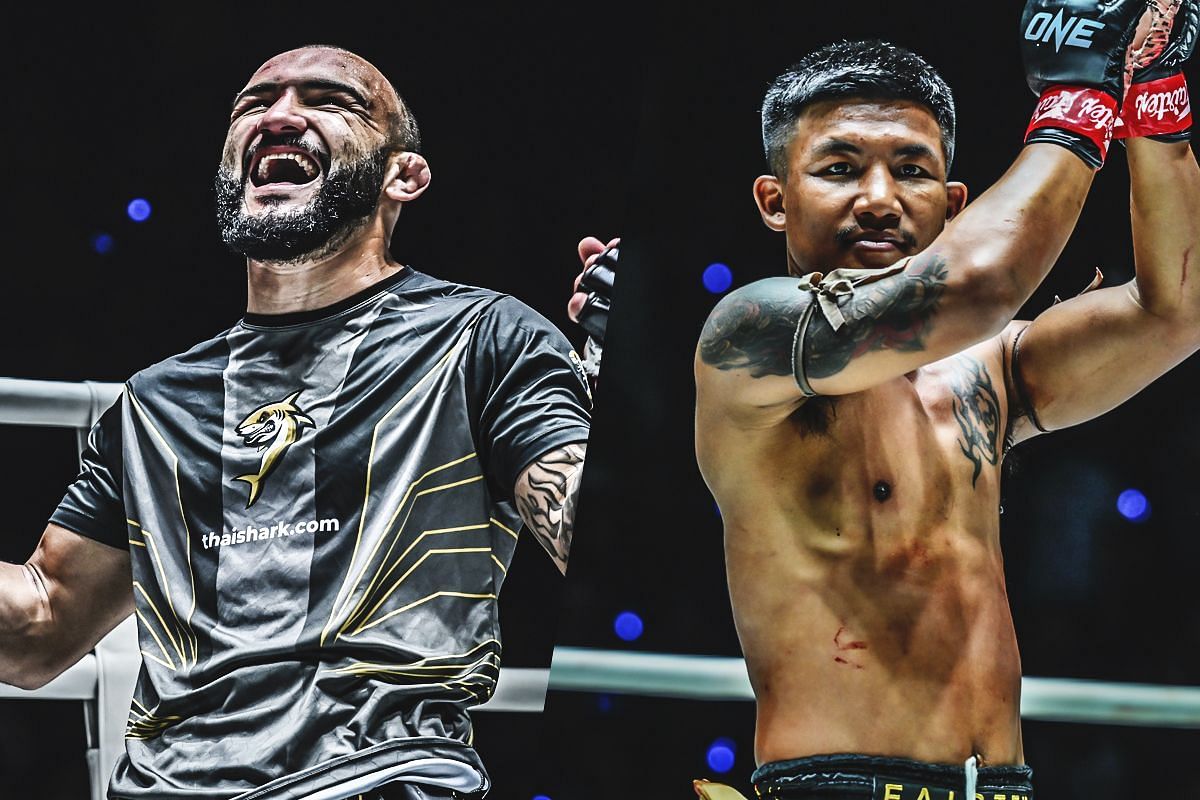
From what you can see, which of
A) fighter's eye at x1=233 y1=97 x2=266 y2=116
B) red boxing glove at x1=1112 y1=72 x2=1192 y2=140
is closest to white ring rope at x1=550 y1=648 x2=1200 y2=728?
red boxing glove at x1=1112 y1=72 x2=1192 y2=140

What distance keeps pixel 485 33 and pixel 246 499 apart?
0.80 m

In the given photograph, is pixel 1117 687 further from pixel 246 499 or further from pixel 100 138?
pixel 100 138

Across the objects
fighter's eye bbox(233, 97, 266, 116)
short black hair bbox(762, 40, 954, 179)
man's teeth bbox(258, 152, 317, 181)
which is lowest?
man's teeth bbox(258, 152, 317, 181)

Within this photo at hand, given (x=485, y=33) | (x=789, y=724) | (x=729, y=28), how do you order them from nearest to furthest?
(x=789, y=724) < (x=729, y=28) < (x=485, y=33)

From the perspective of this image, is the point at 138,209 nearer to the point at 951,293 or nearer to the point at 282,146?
the point at 282,146

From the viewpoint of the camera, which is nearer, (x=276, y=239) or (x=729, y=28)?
(x=729, y=28)

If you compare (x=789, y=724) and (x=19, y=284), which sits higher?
(x=19, y=284)

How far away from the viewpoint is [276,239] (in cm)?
228

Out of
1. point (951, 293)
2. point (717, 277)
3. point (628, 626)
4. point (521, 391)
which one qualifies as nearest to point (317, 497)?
point (521, 391)

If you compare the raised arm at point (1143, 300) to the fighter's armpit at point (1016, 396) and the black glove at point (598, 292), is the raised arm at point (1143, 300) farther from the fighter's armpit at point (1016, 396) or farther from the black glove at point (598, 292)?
the black glove at point (598, 292)

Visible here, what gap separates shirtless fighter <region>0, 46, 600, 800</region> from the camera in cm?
202

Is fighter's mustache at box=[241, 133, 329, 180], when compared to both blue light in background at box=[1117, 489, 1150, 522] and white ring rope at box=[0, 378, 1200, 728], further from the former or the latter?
blue light in background at box=[1117, 489, 1150, 522]

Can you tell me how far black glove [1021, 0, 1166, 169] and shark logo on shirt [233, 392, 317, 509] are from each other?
1.10 metres

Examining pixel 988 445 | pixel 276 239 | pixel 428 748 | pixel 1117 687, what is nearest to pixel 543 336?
pixel 276 239
